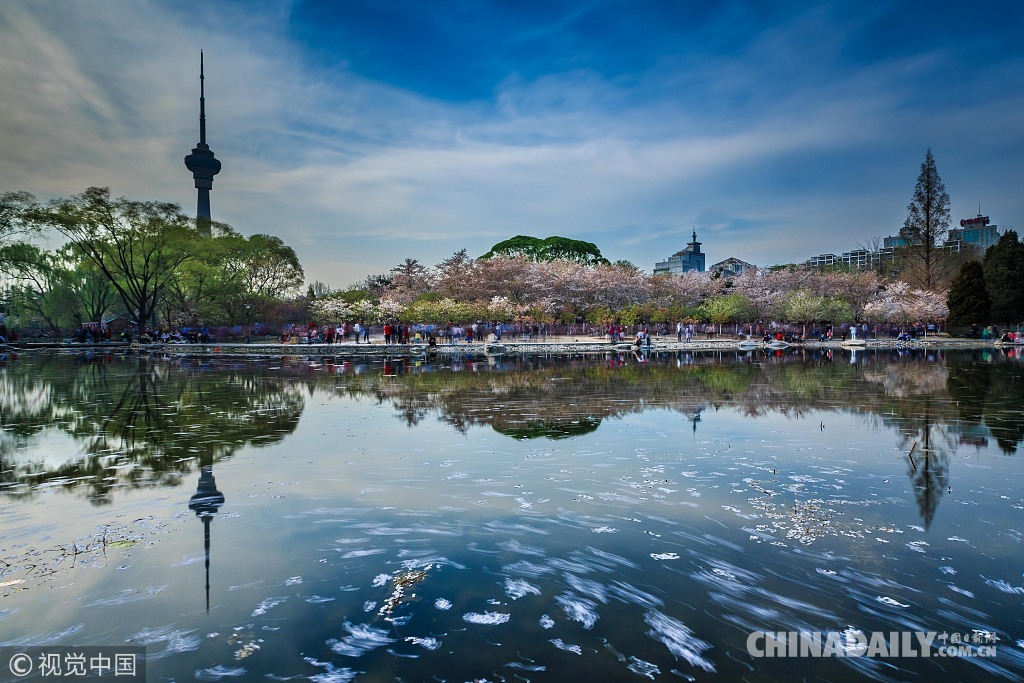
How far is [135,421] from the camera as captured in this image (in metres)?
13.1

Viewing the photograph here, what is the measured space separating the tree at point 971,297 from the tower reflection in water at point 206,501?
62648mm

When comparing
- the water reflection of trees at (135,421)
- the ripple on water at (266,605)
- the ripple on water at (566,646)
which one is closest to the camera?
the ripple on water at (566,646)

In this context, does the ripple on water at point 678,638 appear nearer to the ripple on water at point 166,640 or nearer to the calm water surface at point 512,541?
the calm water surface at point 512,541

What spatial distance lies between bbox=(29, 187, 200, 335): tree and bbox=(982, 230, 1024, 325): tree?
70.3 m

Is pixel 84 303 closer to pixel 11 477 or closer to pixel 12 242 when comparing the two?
pixel 12 242

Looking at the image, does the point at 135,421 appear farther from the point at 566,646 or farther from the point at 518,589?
the point at 566,646

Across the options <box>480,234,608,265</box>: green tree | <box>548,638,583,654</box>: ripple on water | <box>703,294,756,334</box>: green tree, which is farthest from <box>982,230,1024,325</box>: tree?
<box>548,638,583,654</box>: ripple on water

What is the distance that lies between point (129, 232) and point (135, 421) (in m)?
41.7

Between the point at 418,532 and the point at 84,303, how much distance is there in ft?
239

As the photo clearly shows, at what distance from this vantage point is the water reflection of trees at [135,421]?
28.9 ft

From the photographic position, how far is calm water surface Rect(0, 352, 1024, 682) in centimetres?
424

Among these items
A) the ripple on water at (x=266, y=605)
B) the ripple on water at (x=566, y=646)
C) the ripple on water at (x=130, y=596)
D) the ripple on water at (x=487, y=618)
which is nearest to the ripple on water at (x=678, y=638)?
the ripple on water at (x=566, y=646)

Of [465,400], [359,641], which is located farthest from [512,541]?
[465,400]

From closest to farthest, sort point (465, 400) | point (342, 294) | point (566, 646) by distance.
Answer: point (566, 646) → point (465, 400) → point (342, 294)
